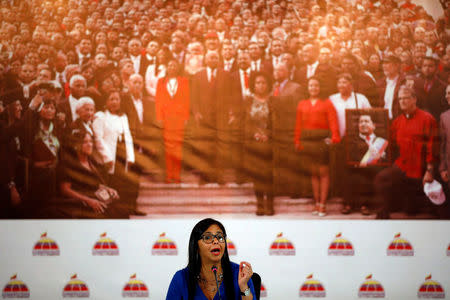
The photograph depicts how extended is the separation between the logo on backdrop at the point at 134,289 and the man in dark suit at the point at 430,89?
2769 mm

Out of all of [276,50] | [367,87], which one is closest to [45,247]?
[276,50]

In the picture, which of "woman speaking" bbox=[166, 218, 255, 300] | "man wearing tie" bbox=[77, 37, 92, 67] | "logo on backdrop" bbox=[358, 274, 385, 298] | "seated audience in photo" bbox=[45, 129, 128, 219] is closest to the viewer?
"woman speaking" bbox=[166, 218, 255, 300]

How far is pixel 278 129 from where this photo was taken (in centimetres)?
402

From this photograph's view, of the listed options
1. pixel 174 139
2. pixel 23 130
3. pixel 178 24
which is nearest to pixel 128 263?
pixel 174 139

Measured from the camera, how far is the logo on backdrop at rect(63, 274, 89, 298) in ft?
12.9

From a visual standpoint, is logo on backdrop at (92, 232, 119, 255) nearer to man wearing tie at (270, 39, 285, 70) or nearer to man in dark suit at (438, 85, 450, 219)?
man wearing tie at (270, 39, 285, 70)

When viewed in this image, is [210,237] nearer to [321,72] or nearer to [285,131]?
[285,131]

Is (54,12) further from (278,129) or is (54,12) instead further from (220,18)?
A: (278,129)

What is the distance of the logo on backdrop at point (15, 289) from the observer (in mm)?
3975

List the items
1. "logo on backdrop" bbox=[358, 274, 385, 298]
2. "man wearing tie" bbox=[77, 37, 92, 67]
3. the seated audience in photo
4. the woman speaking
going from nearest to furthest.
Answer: the woman speaking
"logo on backdrop" bbox=[358, 274, 385, 298]
the seated audience in photo
"man wearing tie" bbox=[77, 37, 92, 67]

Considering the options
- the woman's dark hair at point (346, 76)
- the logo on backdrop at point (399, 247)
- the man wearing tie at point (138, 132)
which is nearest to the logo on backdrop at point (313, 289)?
the logo on backdrop at point (399, 247)

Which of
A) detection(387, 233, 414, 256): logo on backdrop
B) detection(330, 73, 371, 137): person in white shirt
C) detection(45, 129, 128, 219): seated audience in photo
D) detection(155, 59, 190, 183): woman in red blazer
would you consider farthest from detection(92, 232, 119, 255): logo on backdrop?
detection(387, 233, 414, 256): logo on backdrop

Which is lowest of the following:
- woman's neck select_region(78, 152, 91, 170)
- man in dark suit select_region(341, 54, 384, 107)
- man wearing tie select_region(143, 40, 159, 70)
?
woman's neck select_region(78, 152, 91, 170)

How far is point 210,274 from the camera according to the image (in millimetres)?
2361
